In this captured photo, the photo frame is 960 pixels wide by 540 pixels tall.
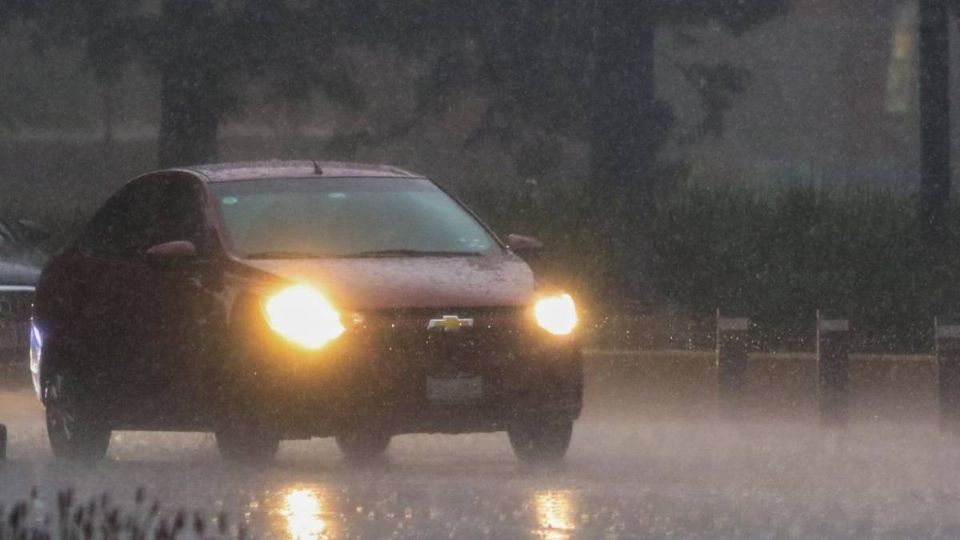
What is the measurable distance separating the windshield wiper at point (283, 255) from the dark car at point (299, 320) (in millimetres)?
22

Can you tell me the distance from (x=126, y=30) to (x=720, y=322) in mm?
12790

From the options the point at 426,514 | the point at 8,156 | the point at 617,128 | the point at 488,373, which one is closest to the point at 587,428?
the point at 488,373

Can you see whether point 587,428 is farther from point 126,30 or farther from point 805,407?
point 126,30

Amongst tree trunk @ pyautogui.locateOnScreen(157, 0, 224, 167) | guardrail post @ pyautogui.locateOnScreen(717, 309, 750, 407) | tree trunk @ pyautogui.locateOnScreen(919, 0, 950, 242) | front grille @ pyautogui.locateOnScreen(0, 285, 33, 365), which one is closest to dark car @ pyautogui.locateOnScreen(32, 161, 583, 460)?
front grille @ pyautogui.locateOnScreen(0, 285, 33, 365)

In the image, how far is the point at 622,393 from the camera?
19359mm

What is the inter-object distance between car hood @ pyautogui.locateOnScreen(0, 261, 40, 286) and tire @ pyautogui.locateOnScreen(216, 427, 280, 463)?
16.5 ft

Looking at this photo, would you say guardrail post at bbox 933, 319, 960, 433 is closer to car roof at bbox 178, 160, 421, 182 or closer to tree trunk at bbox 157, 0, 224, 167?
car roof at bbox 178, 160, 421, 182

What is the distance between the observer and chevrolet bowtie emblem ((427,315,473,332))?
13922mm

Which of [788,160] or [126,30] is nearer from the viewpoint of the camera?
[126,30]

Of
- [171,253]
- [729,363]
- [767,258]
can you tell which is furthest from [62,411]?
[767,258]

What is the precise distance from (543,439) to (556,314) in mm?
725

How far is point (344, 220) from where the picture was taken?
15.0 metres

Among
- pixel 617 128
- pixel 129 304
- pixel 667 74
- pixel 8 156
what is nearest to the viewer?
pixel 129 304

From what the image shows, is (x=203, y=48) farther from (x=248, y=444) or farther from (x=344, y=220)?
(x=248, y=444)
